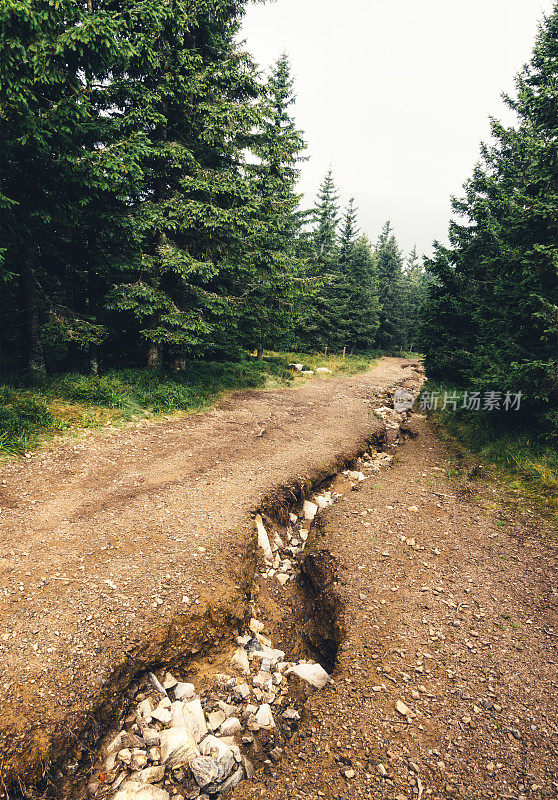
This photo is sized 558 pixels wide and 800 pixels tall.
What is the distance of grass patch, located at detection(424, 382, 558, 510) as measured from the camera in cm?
786

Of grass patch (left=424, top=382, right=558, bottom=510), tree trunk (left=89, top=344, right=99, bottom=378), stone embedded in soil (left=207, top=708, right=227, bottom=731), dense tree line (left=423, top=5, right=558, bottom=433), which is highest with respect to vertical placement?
dense tree line (left=423, top=5, right=558, bottom=433)

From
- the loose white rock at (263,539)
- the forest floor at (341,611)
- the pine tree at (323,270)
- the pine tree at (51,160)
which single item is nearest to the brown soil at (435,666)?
the forest floor at (341,611)

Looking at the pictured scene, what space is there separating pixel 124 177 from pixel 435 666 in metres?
12.8

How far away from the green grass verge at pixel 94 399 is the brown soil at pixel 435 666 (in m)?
6.90

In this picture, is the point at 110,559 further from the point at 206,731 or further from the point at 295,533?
the point at 295,533

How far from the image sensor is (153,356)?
43.4 feet

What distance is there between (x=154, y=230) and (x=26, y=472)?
8660mm

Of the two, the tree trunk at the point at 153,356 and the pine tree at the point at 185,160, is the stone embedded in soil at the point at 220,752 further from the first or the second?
the tree trunk at the point at 153,356

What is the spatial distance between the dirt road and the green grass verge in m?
0.76

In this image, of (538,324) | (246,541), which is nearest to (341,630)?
(246,541)

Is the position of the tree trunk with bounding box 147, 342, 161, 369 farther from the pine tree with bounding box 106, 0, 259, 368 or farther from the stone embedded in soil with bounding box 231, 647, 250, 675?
the stone embedded in soil with bounding box 231, 647, 250, 675

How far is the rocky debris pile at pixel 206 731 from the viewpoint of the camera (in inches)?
125

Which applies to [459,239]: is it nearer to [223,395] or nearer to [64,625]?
[223,395]

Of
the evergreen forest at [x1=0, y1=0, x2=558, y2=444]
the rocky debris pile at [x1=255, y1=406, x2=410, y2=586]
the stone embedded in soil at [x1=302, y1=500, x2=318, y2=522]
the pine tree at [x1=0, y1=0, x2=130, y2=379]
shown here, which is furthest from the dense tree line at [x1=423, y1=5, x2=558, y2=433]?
the pine tree at [x1=0, y1=0, x2=130, y2=379]
